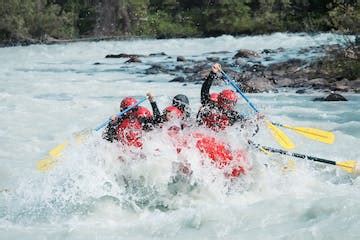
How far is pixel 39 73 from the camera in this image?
77.2 feet

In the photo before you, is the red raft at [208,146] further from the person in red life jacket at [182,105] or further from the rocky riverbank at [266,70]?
the rocky riverbank at [266,70]

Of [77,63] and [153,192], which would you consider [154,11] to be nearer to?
[77,63]

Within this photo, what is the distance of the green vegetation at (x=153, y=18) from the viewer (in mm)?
37188

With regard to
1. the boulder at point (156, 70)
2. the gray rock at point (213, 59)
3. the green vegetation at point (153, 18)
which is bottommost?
the green vegetation at point (153, 18)

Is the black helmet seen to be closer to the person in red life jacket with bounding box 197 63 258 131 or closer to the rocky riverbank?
the person in red life jacket with bounding box 197 63 258 131

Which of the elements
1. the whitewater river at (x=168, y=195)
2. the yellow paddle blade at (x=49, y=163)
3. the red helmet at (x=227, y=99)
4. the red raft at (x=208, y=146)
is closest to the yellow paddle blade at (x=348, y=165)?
the whitewater river at (x=168, y=195)

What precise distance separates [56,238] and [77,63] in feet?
67.5

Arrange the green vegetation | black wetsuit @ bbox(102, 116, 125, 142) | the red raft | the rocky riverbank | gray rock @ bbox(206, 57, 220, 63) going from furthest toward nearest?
the green vegetation → gray rock @ bbox(206, 57, 220, 63) → the rocky riverbank → black wetsuit @ bbox(102, 116, 125, 142) → the red raft

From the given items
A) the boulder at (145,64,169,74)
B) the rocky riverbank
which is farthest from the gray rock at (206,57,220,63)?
the boulder at (145,64,169,74)

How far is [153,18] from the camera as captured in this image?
144 ft

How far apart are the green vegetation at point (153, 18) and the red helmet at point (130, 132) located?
27216 millimetres

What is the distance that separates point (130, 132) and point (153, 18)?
121 feet

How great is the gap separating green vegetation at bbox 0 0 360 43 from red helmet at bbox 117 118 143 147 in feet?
89.3

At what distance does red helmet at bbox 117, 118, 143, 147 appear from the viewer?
7.65 meters
